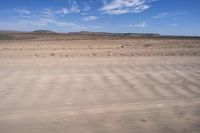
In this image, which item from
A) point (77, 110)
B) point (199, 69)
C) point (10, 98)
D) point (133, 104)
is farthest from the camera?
point (199, 69)

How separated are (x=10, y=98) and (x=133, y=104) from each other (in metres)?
2.59

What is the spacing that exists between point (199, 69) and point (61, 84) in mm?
5263

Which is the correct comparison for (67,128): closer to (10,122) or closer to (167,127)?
(10,122)

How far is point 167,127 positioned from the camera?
4.48 meters

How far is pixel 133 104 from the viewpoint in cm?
564

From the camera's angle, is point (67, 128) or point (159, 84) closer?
point (67, 128)

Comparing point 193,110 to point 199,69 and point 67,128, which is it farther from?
point 199,69

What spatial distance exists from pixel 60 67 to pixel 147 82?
385 cm

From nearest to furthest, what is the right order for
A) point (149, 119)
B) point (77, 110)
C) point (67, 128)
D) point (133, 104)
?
1. point (67, 128)
2. point (149, 119)
3. point (77, 110)
4. point (133, 104)

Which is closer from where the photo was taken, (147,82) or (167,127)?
(167,127)

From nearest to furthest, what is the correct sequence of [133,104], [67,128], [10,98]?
[67,128]
[133,104]
[10,98]

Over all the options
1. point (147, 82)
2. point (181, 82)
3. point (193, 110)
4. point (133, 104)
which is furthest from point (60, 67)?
point (193, 110)

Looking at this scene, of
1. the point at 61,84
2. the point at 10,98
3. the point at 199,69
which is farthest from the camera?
the point at 199,69

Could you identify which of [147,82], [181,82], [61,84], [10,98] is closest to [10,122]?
[10,98]
